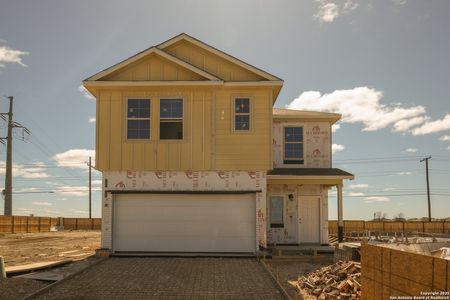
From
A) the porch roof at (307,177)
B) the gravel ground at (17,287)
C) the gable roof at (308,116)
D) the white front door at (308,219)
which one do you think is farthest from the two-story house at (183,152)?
the gravel ground at (17,287)

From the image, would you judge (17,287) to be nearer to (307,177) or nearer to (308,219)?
(307,177)

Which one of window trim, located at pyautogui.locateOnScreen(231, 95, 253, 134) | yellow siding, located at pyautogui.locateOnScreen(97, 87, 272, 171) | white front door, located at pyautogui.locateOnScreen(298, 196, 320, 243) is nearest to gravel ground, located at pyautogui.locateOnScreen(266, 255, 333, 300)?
white front door, located at pyautogui.locateOnScreen(298, 196, 320, 243)

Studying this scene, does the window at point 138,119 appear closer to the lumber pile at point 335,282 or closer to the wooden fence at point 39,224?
the lumber pile at point 335,282

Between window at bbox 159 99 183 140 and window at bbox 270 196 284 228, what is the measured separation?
244 inches

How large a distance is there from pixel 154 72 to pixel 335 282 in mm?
11348

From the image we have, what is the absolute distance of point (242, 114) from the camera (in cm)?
1872

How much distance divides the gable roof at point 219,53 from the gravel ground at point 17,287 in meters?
10.9

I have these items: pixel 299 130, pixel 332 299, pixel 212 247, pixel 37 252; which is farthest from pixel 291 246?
pixel 37 252

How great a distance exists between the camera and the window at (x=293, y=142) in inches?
882

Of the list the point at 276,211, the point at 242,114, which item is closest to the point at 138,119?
the point at 242,114

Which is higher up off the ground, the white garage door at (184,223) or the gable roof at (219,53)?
the gable roof at (219,53)

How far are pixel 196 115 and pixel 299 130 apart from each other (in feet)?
20.9

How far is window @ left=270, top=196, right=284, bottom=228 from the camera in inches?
848

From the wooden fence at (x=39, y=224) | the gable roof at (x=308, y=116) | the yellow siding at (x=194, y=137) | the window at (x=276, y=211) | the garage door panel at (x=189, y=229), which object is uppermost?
the gable roof at (x=308, y=116)
